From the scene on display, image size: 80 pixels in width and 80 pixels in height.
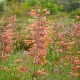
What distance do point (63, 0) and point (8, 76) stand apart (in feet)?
65.8

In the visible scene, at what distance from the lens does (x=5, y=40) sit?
5.89 m

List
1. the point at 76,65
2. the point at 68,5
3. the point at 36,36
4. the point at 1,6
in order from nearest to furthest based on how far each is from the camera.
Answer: the point at 36,36 → the point at 76,65 → the point at 1,6 → the point at 68,5

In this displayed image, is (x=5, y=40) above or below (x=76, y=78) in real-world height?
above

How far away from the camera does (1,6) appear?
71.1ft

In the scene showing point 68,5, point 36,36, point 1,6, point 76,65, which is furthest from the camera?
point 68,5

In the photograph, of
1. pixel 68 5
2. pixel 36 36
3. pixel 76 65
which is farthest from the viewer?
pixel 68 5

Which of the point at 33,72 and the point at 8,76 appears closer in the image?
the point at 33,72

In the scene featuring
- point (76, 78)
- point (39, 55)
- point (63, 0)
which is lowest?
point (63, 0)

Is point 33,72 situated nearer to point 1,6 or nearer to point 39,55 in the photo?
point 39,55

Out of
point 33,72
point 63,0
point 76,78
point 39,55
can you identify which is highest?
point 39,55

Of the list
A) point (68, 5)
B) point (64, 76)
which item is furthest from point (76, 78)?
point (68, 5)

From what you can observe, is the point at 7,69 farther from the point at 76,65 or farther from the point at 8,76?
the point at 76,65

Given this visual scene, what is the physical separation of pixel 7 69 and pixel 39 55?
1.02 meters

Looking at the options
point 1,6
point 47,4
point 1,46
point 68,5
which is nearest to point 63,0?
point 68,5
